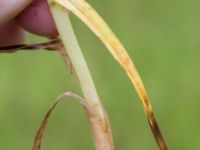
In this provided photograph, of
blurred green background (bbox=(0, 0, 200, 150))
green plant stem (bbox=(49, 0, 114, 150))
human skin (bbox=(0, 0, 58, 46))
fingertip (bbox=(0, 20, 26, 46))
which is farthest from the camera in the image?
blurred green background (bbox=(0, 0, 200, 150))

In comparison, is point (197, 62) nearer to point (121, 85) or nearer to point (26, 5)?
point (121, 85)

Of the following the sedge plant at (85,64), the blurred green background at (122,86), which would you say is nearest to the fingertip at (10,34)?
the sedge plant at (85,64)

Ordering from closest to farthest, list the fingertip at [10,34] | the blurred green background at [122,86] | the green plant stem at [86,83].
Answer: the green plant stem at [86,83] < the fingertip at [10,34] < the blurred green background at [122,86]

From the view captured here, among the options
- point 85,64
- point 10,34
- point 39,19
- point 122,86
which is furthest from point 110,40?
point 122,86

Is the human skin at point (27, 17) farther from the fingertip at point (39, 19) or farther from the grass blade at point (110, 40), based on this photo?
the grass blade at point (110, 40)

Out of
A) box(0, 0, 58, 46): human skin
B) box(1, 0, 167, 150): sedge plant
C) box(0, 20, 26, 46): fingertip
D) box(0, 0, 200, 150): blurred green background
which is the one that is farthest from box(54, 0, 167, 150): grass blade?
box(0, 0, 200, 150): blurred green background

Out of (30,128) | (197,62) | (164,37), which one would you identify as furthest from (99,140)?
(164,37)

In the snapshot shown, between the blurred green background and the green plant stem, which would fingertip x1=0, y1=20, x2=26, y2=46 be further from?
the blurred green background
